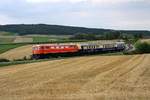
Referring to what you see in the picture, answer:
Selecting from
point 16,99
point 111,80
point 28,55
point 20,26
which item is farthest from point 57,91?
point 20,26

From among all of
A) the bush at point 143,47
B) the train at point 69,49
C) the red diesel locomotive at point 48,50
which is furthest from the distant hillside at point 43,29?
the red diesel locomotive at point 48,50

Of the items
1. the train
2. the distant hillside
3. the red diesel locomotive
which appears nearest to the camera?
the red diesel locomotive

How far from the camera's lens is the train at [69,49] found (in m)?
76.3

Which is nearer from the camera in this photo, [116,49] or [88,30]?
[116,49]

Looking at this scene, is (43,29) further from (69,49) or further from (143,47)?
(69,49)

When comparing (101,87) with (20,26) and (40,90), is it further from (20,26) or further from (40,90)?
(20,26)

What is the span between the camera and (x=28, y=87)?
939 inches

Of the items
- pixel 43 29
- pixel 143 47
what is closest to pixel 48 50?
pixel 143 47

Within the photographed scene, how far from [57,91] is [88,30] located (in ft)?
540

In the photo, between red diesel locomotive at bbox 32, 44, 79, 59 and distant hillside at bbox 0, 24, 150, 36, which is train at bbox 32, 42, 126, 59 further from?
distant hillside at bbox 0, 24, 150, 36

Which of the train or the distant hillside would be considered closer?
the train

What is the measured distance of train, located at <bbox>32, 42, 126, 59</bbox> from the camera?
76312mm

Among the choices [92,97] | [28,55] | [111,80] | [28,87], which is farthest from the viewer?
[28,55]

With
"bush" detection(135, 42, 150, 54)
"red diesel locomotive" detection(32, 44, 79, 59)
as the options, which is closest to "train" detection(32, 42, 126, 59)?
"red diesel locomotive" detection(32, 44, 79, 59)
